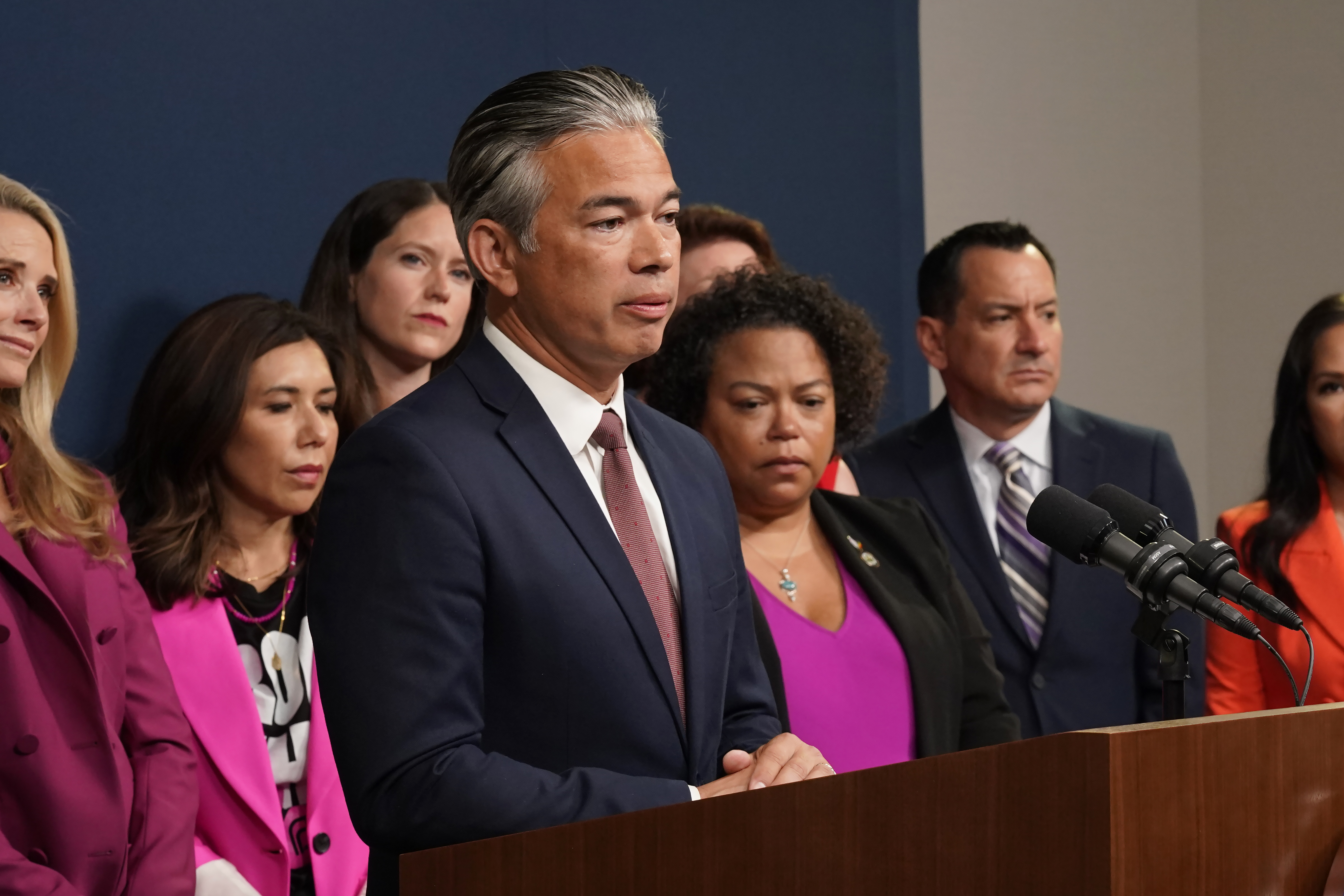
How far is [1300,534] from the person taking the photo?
10.1 ft

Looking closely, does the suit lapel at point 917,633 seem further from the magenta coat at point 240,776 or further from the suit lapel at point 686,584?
the magenta coat at point 240,776

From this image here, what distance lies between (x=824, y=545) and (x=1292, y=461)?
1.21 meters

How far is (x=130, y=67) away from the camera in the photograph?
3.06 m

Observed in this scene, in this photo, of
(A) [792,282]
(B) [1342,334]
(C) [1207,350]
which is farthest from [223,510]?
(C) [1207,350]

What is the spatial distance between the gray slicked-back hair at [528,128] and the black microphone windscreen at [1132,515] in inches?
26.3

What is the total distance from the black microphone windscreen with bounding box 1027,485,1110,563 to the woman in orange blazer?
1.63 metres

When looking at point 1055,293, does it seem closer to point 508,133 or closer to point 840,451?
point 840,451

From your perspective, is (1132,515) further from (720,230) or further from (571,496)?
(720,230)

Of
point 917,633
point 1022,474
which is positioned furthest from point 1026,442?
point 917,633

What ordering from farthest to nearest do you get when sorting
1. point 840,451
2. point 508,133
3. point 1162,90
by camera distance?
point 1162,90 < point 840,451 < point 508,133

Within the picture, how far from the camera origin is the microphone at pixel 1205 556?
141 centimetres

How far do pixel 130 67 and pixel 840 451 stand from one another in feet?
5.64

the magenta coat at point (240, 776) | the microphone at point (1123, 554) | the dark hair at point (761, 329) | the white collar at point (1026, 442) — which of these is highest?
the dark hair at point (761, 329)

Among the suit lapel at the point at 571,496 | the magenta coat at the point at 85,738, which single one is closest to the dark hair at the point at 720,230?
the magenta coat at the point at 85,738
